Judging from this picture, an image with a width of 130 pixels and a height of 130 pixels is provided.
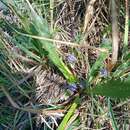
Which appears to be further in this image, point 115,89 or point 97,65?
point 97,65

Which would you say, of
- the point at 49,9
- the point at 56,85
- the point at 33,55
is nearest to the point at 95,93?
the point at 56,85

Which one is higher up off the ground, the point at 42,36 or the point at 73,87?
the point at 42,36

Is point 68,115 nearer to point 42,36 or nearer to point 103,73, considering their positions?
point 103,73

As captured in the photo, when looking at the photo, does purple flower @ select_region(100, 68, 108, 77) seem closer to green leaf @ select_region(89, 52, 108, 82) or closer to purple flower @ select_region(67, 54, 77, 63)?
green leaf @ select_region(89, 52, 108, 82)

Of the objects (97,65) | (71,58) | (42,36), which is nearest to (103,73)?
(97,65)

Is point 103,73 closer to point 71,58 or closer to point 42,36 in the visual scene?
point 71,58

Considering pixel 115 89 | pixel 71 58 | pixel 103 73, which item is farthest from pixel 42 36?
pixel 115 89

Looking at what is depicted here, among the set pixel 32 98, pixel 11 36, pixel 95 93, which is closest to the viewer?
pixel 95 93

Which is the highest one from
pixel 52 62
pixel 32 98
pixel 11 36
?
pixel 11 36

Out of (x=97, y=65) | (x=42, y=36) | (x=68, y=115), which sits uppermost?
(x=42, y=36)

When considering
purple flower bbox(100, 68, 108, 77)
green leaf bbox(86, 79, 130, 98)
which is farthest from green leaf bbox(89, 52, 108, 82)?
green leaf bbox(86, 79, 130, 98)

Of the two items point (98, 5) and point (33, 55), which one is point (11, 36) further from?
point (98, 5)
